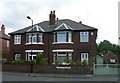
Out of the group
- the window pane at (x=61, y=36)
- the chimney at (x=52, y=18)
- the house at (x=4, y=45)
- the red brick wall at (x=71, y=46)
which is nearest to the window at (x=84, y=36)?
the red brick wall at (x=71, y=46)

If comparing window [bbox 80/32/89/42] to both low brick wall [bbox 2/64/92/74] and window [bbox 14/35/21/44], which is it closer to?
low brick wall [bbox 2/64/92/74]

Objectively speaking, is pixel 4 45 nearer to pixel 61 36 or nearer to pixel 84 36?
pixel 61 36

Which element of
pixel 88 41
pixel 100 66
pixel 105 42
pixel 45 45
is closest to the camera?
pixel 100 66

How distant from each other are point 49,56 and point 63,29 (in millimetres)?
5534

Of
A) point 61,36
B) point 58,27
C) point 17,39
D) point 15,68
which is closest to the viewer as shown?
point 15,68

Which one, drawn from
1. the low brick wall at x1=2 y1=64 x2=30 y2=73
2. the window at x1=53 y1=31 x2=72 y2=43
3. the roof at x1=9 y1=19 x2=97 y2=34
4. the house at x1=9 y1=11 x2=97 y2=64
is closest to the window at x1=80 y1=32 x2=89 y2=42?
the house at x1=9 y1=11 x2=97 y2=64

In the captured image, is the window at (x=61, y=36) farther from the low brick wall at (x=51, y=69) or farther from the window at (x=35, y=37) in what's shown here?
the low brick wall at (x=51, y=69)

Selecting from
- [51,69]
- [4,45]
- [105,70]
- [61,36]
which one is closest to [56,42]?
[61,36]

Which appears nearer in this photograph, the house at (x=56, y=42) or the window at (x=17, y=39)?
the house at (x=56, y=42)

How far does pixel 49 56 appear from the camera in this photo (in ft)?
139

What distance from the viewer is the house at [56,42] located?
39.7 m

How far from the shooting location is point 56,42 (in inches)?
1602

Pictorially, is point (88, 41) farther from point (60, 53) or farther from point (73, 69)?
point (73, 69)

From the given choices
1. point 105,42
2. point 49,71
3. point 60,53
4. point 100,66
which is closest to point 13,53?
point 60,53
